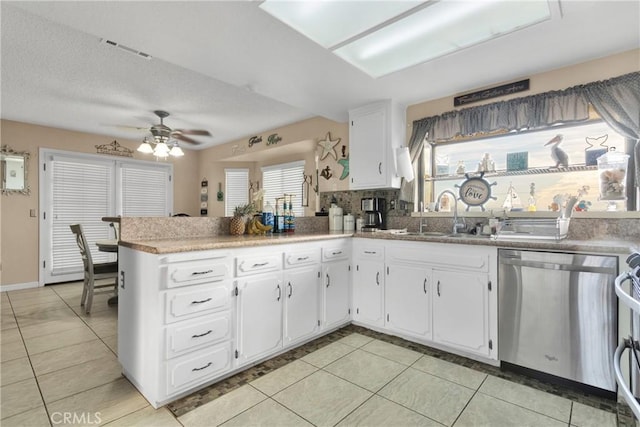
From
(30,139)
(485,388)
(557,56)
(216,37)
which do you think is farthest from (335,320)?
(30,139)

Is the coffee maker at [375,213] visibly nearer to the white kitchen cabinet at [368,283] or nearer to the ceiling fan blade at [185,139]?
the white kitchen cabinet at [368,283]

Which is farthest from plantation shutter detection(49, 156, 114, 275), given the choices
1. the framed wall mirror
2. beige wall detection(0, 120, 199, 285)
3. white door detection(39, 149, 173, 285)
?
the framed wall mirror

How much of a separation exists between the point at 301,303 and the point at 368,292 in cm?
73

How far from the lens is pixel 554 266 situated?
200 cm

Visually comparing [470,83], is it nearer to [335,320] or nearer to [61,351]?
[335,320]

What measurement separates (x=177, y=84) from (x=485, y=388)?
3.92 m

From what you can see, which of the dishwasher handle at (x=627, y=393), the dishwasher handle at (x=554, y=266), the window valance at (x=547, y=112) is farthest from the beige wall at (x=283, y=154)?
the dishwasher handle at (x=627, y=393)

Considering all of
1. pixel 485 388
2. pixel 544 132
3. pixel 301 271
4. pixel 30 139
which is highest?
pixel 30 139

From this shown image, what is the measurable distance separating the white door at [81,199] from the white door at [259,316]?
463 cm

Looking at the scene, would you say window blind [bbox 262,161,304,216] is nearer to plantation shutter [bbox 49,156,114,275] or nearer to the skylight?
plantation shutter [bbox 49,156,114,275]

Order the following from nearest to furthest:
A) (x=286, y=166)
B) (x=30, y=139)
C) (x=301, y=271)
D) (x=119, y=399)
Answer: (x=119, y=399) → (x=301, y=271) → (x=30, y=139) → (x=286, y=166)

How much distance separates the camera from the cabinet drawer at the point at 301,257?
8.04 ft

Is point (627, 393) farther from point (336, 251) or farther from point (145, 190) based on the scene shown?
point (145, 190)

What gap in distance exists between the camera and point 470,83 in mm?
2875
